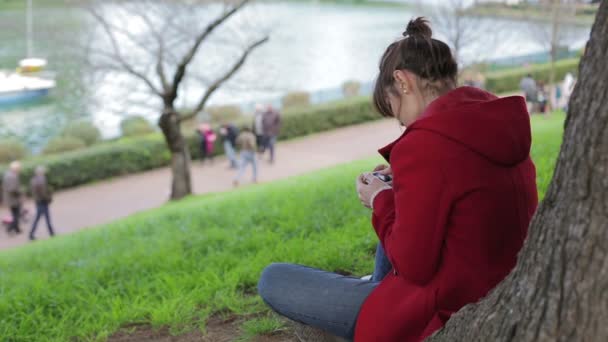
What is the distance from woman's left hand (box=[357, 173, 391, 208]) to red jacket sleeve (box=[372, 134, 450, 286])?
0.23 meters

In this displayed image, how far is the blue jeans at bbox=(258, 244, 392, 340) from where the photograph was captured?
2.27m

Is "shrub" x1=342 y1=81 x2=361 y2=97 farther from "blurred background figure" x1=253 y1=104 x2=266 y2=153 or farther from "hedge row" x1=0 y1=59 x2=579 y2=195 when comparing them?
"blurred background figure" x1=253 y1=104 x2=266 y2=153

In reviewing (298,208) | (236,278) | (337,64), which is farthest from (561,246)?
(337,64)

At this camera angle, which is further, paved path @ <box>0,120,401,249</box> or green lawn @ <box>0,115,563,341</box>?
paved path @ <box>0,120,401,249</box>

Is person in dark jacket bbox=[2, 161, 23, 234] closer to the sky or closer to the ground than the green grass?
closer to the ground

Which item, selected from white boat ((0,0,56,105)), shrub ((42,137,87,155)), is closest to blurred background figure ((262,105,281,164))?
shrub ((42,137,87,155))

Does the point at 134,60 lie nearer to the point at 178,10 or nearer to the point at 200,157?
the point at 178,10

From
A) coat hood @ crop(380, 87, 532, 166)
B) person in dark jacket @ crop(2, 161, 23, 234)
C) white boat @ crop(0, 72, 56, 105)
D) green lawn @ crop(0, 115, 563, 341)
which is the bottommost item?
person in dark jacket @ crop(2, 161, 23, 234)

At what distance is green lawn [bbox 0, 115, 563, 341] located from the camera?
3490mm

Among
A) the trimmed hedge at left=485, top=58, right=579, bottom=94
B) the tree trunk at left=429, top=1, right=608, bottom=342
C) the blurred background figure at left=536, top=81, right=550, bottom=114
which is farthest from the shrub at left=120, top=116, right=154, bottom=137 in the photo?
the tree trunk at left=429, top=1, right=608, bottom=342

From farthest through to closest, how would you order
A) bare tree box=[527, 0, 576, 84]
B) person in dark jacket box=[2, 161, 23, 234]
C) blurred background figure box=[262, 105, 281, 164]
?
bare tree box=[527, 0, 576, 84] → blurred background figure box=[262, 105, 281, 164] → person in dark jacket box=[2, 161, 23, 234]

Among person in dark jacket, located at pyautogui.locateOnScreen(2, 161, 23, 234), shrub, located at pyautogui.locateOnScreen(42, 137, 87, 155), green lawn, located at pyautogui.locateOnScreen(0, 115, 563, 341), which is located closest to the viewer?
green lawn, located at pyautogui.locateOnScreen(0, 115, 563, 341)

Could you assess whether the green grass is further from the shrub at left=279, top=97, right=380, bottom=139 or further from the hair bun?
the shrub at left=279, top=97, right=380, bottom=139

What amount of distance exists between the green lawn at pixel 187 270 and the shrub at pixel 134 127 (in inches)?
571
